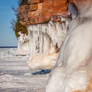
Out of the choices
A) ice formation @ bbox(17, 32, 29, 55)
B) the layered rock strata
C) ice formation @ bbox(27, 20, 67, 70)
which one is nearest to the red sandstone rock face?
the layered rock strata

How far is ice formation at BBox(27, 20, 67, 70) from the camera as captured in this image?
7.15 meters

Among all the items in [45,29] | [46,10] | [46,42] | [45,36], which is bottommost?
[46,42]

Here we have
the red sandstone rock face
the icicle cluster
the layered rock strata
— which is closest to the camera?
the red sandstone rock face

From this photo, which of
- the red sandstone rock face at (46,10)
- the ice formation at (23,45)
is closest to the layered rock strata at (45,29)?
the red sandstone rock face at (46,10)

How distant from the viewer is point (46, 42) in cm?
779

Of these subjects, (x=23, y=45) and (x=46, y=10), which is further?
(x=23, y=45)

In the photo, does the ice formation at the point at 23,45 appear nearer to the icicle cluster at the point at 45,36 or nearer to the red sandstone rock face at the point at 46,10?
the icicle cluster at the point at 45,36

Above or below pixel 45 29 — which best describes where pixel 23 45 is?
below

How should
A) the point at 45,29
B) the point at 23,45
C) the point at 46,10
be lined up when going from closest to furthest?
the point at 46,10, the point at 45,29, the point at 23,45

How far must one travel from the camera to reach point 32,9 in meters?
7.17

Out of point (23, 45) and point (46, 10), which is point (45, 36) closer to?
point (46, 10)

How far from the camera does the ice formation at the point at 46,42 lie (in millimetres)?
7148

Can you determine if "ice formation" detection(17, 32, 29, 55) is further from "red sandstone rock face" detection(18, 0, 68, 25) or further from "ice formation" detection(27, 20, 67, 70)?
"red sandstone rock face" detection(18, 0, 68, 25)

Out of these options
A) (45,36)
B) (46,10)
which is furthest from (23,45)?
(46,10)
